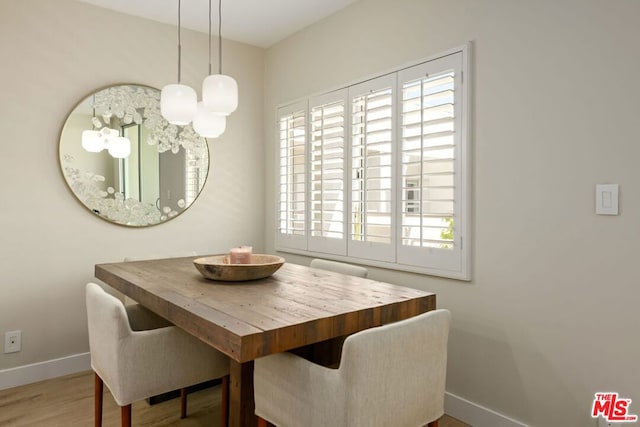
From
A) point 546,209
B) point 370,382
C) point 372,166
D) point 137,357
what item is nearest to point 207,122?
point 372,166

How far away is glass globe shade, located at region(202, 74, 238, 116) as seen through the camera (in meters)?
1.93

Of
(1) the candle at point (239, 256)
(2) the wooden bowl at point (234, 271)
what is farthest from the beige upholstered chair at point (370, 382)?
(1) the candle at point (239, 256)

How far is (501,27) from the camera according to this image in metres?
2.07

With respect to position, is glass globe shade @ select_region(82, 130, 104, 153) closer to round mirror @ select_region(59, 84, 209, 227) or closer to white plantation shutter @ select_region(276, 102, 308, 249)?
round mirror @ select_region(59, 84, 209, 227)

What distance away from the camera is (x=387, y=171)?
2613 millimetres

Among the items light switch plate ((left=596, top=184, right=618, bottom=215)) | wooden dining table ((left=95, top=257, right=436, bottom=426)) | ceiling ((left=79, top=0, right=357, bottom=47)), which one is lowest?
wooden dining table ((left=95, top=257, right=436, bottom=426))

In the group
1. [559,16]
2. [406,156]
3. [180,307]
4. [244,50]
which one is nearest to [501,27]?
[559,16]

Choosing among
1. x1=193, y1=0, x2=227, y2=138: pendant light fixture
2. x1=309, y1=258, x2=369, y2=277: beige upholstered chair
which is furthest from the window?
x1=193, y1=0, x2=227, y2=138: pendant light fixture

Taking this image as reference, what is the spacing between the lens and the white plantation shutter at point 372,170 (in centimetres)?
260

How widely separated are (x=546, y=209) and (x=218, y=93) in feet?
5.14

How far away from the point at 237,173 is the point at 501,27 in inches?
90.9

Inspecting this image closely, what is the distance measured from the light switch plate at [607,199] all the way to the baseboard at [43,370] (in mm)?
3193

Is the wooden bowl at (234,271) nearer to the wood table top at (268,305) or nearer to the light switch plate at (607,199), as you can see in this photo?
the wood table top at (268,305)

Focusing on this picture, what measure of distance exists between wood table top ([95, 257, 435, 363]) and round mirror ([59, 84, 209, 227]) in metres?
0.92
